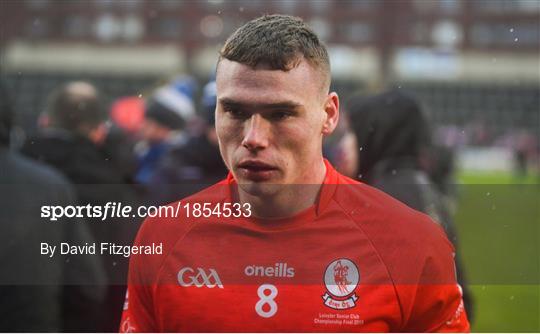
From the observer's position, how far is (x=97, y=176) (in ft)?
6.93

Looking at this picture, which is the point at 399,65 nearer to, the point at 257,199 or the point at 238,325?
the point at 257,199

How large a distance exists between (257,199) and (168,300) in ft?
0.80

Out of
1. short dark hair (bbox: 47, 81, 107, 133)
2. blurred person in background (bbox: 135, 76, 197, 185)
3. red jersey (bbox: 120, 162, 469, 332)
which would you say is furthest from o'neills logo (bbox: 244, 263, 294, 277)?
blurred person in background (bbox: 135, 76, 197, 185)

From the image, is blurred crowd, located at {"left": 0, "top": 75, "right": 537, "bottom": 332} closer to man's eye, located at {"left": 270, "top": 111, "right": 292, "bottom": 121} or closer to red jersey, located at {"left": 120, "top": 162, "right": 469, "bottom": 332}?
red jersey, located at {"left": 120, "top": 162, "right": 469, "bottom": 332}

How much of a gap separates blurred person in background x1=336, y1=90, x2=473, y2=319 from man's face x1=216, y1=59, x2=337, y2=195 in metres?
0.25

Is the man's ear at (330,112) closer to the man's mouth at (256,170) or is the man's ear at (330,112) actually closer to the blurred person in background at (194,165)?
the man's mouth at (256,170)

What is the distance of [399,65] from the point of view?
194 centimetres

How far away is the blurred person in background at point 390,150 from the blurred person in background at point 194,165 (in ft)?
1.00

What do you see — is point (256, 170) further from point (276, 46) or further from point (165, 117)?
point (165, 117)

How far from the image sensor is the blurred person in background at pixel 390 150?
1.80 meters

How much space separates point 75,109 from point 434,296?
51.7 inches

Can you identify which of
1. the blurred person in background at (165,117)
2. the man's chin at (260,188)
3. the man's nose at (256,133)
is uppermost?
the man's nose at (256,133)

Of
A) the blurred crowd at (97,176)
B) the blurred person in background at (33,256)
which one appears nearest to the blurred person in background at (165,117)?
the blurred crowd at (97,176)

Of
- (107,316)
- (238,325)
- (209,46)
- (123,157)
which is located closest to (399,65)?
(209,46)
